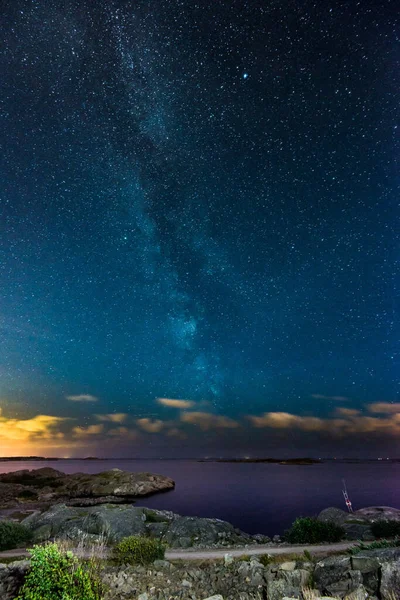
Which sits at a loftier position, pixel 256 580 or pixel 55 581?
pixel 55 581

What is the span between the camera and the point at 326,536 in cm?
2317

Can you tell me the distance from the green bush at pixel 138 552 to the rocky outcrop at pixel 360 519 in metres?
14.1

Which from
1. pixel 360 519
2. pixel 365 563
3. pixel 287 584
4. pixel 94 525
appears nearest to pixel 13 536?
pixel 94 525

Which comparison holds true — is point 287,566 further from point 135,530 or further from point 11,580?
point 135,530

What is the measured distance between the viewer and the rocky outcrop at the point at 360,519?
80.3 ft

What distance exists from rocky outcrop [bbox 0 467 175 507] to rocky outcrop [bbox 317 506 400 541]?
161 ft

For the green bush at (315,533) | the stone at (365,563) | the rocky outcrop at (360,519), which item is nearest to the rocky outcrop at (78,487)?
the rocky outcrop at (360,519)

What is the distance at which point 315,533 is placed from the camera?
23.4 meters

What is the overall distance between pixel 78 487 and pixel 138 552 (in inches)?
2861

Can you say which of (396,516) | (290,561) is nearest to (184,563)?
(290,561)

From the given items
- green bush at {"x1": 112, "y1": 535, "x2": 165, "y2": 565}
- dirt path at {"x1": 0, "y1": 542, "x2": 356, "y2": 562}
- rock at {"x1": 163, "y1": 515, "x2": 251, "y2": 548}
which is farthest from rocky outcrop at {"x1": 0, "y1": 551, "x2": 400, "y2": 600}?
rock at {"x1": 163, "y1": 515, "x2": 251, "y2": 548}

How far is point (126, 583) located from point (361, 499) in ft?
278

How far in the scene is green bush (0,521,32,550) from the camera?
74.5 ft

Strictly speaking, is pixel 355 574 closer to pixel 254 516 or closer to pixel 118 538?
pixel 118 538
